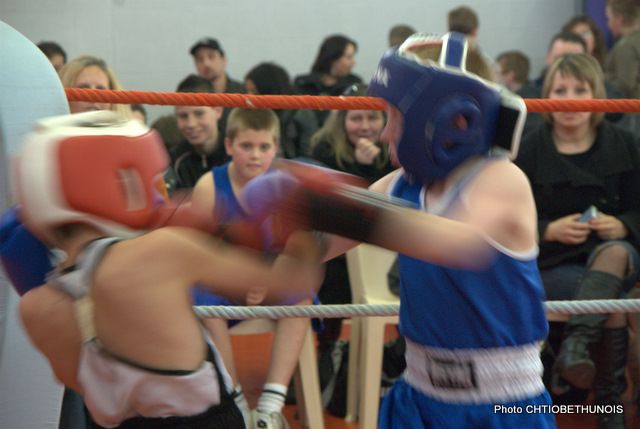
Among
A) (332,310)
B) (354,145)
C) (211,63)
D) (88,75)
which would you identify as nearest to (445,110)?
(332,310)

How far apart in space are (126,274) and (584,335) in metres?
2.19

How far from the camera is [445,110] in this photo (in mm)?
1601

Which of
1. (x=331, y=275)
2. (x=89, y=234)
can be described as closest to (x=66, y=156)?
(x=89, y=234)

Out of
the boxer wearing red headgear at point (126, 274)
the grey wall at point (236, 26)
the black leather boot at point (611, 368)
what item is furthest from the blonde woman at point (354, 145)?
the grey wall at point (236, 26)

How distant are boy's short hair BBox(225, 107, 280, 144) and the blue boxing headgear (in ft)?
5.84

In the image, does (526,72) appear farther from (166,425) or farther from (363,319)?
(166,425)

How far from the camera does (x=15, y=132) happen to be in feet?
7.01

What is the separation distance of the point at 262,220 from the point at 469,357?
0.50m

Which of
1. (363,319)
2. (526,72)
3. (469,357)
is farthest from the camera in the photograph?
(526,72)

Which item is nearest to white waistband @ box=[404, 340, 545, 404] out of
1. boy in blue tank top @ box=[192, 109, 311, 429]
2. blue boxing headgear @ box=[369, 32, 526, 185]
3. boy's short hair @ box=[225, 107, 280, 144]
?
blue boxing headgear @ box=[369, 32, 526, 185]

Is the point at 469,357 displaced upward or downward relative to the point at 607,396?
upward

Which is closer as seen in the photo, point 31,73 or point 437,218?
point 437,218

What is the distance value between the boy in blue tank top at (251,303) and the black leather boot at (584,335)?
851 mm

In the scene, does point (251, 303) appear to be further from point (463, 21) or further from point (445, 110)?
point (463, 21)
